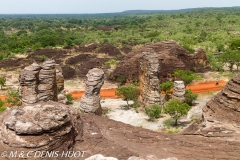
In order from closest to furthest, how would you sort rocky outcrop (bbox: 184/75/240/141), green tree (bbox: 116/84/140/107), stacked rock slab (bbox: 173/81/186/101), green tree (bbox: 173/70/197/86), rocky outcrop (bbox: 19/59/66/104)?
rocky outcrop (bbox: 184/75/240/141) < rocky outcrop (bbox: 19/59/66/104) < stacked rock slab (bbox: 173/81/186/101) < green tree (bbox: 116/84/140/107) < green tree (bbox: 173/70/197/86)

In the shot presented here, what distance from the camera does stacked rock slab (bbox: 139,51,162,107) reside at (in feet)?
74.6

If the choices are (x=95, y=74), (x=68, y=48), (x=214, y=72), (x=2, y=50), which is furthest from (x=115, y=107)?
(x=2, y=50)

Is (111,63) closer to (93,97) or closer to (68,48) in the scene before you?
(68,48)

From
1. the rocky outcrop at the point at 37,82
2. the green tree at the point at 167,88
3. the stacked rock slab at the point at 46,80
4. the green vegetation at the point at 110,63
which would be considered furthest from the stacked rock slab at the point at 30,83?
the green vegetation at the point at 110,63

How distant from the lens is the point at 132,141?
999 centimetres

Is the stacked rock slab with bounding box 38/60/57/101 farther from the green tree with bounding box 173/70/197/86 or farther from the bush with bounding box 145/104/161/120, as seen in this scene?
the green tree with bounding box 173/70/197/86

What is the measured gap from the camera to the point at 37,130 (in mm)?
7879

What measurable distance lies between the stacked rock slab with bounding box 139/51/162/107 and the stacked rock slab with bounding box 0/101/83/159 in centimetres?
1455

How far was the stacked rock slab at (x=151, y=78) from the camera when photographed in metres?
22.8

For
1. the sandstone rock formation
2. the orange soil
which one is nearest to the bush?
the sandstone rock formation

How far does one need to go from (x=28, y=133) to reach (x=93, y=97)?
37.3 ft

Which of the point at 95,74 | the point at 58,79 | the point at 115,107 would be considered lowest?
the point at 115,107

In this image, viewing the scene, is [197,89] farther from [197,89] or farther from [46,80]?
[46,80]

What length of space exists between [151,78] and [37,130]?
16.1m
